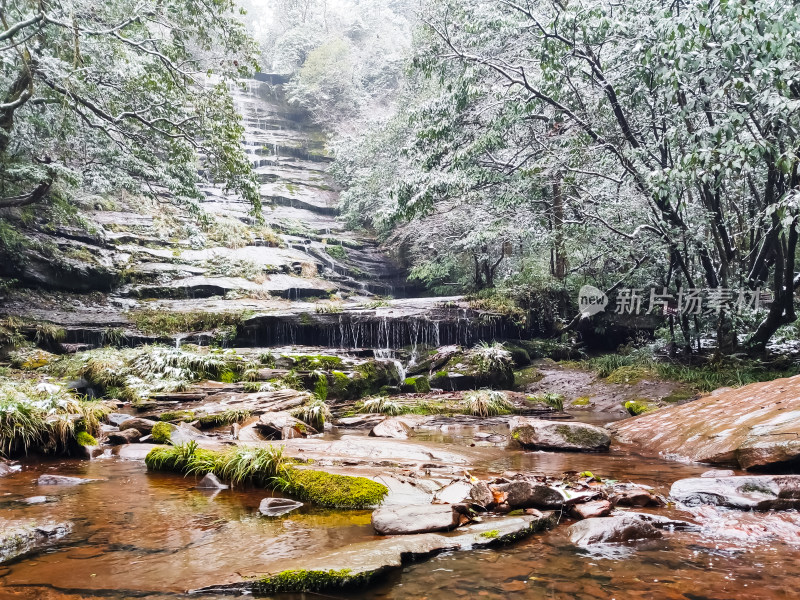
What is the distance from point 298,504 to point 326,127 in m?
34.0

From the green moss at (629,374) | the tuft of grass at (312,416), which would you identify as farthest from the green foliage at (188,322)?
the green moss at (629,374)

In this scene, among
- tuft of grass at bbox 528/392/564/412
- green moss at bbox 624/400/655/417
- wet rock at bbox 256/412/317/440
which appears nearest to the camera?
wet rock at bbox 256/412/317/440

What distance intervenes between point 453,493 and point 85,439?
4601 millimetres

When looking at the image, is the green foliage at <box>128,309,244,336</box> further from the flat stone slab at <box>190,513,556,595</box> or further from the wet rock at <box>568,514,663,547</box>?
the wet rock at <box>568,514,663,547</box>

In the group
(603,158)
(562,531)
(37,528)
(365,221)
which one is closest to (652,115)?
(603,158)

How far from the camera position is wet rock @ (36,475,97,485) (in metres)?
4.20

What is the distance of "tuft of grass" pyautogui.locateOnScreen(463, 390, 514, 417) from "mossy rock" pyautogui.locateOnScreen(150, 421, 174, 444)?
5.41 metres

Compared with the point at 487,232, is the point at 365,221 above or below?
→ above

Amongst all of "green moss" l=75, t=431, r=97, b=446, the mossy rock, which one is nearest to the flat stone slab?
the mossy rock

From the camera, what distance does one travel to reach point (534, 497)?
128 inches

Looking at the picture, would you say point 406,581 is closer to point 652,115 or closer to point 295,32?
point 652,115

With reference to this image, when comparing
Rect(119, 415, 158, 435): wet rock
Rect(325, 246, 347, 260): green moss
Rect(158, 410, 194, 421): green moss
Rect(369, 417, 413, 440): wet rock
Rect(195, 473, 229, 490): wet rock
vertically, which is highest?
Rect(325, 246, 347, 260): green moss

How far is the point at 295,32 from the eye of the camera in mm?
39469
